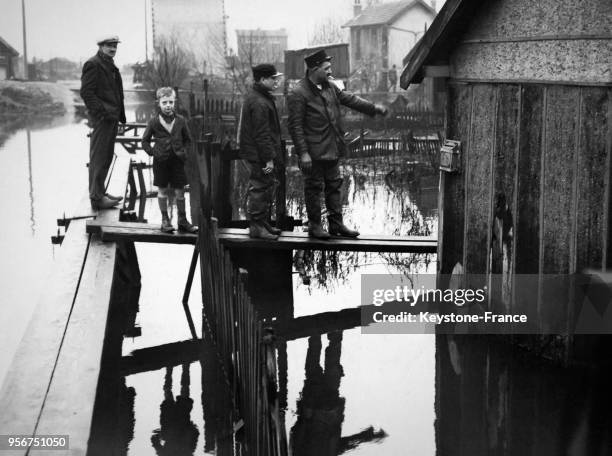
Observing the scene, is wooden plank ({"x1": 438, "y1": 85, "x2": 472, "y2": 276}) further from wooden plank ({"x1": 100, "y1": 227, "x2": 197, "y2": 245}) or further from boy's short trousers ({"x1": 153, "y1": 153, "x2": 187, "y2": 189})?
boy's short trousers ({"x1": 153, "y1": 153, "x2": 187, "y2": 189})

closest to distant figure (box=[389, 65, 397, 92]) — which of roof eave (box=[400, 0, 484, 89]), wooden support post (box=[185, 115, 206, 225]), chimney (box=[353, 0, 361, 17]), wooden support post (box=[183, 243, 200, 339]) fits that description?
chimney (box=[353, 0, 361, 17])

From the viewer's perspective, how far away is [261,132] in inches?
375

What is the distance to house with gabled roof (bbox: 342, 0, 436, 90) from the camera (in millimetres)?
66062

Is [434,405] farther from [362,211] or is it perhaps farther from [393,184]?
[393,184]

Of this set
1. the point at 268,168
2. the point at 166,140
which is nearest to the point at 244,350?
the point at 268,168

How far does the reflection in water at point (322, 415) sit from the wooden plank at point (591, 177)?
2.12 metres

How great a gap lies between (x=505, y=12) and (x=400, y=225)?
7.20 m

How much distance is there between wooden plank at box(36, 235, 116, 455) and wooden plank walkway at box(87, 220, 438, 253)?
1.32m

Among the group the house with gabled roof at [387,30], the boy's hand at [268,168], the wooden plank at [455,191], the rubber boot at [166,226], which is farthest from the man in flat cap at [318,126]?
the house with gabled roof at [387,30]

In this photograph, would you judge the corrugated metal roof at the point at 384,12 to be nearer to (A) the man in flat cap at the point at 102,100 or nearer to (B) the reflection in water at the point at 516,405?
(A) the man in flat cap at the point at 102,100

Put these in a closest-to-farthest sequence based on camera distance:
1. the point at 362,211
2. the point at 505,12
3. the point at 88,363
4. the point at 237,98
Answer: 1. the point at 88,363
2. the point at 505,12
3. the point at 362,211
4. the point at 237,98

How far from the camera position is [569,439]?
21.5 feet

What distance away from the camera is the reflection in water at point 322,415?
664cm

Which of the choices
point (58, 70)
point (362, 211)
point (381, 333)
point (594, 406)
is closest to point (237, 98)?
point (362, 211)
